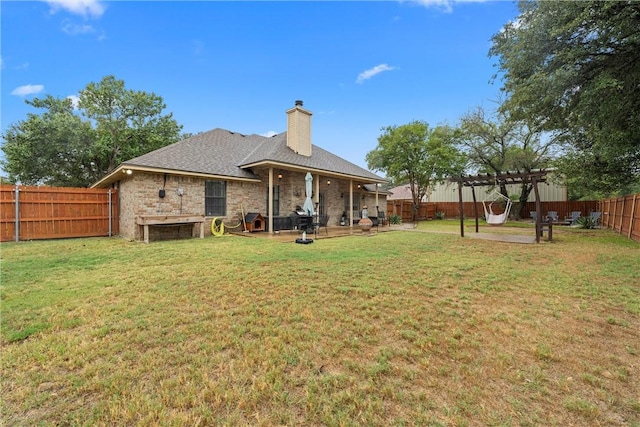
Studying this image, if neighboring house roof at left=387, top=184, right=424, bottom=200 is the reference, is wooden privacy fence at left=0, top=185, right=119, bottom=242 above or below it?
below

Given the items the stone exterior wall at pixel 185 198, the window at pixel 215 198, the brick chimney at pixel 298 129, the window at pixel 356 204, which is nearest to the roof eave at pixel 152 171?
the stone exterior wall at pixel 185 198

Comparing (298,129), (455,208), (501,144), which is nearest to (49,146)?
(298,129)

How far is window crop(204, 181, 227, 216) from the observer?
10844 millimetres

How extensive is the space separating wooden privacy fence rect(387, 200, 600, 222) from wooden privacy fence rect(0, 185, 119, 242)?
56.8 ft

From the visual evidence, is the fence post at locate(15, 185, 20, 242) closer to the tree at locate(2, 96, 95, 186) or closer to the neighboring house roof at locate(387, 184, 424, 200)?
the tree at locate(2, 96, 95, 186)

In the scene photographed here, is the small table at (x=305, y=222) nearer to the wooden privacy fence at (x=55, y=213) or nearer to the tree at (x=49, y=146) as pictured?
the wooden privacy fence at (x=55, y=213)

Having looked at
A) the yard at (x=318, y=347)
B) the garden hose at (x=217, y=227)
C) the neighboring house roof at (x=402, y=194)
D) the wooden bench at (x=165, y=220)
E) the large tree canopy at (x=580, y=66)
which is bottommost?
the yard at (x=318, y=347)

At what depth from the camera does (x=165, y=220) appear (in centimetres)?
911

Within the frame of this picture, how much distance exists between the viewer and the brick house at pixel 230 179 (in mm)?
9422

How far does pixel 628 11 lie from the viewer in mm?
5547

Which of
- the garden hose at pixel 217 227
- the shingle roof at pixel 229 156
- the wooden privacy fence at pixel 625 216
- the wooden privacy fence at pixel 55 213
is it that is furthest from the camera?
the garden hose at pixel 217 227

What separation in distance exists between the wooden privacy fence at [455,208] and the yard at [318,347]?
55.7 ft

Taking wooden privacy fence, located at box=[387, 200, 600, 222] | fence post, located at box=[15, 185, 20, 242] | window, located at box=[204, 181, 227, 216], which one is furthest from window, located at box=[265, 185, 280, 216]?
wooden privacy fence, located at box=[387, 200, 600, 222]

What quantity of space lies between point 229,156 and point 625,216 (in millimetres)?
16856
